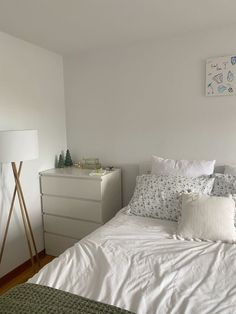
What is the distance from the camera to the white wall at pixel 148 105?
2484 millimetres

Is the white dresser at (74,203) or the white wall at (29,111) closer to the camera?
the white wall at (29,111)

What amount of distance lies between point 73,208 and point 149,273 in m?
1.50

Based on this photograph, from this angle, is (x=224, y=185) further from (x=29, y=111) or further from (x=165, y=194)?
(x=29, y=111)

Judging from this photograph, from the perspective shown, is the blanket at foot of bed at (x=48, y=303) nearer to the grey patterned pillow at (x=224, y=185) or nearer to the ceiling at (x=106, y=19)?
the grey patterned pillow at (x=224, y=185)

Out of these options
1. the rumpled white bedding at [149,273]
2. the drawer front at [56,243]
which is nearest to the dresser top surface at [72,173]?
the drawer front at [56,243]

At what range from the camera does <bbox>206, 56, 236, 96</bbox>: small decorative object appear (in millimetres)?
2375

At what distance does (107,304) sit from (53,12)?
6.40 ft

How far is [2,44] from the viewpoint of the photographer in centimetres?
238

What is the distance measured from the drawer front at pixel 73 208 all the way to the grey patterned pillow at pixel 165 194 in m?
0.51

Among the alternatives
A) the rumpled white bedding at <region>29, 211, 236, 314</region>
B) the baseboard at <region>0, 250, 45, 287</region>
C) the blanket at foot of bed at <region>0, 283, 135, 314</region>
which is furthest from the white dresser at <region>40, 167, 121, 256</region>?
the blanket at foot of bed at <region>0, 283, 135, 314</region>

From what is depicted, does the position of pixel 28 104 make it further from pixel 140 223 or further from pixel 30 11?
pixel 140 223

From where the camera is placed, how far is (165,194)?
7.16ft

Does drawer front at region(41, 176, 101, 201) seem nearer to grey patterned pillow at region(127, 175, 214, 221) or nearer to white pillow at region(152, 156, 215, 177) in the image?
grey patterned pillow at region(127, 175, 214, 221)

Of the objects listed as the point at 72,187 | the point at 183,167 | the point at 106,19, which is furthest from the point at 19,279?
the point at 106,19
